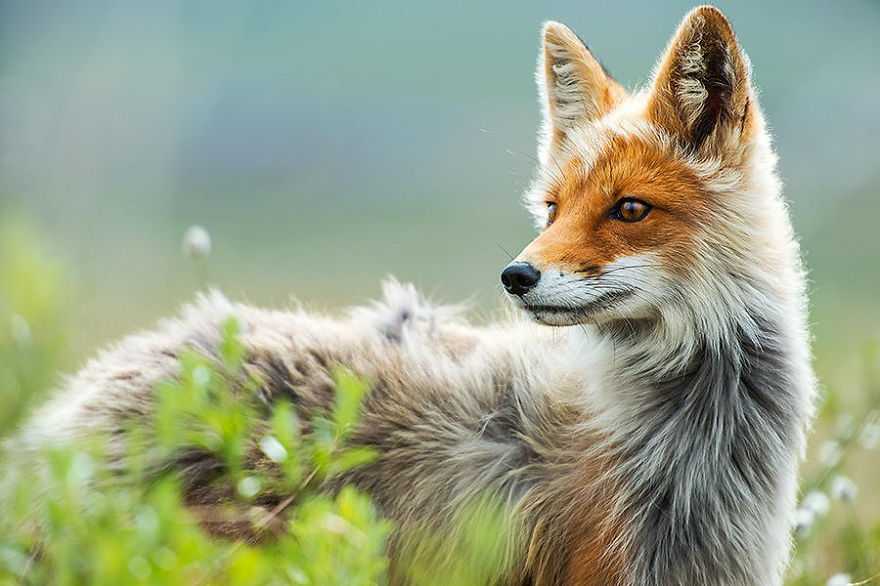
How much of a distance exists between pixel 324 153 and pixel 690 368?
45.1 feet

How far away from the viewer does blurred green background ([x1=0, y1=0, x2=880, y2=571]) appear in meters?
10.7

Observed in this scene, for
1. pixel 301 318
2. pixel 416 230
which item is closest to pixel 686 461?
pixel 301 318

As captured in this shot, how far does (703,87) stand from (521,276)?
44.5 inches

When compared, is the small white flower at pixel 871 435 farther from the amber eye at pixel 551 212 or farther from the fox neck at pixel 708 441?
the amber eye at pixel 551 212

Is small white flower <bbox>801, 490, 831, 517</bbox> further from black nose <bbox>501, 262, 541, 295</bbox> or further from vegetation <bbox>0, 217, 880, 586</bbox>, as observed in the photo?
vegetation <bbox>0, 217, 880, 586</bbox>

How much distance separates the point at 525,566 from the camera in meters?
4.32

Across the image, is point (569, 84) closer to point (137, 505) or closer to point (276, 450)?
point (276, 450)

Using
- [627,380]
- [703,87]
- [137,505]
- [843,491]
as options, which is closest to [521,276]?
[627,380]

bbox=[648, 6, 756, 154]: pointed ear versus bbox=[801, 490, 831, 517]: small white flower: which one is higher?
bbox=[648, 6, 756, 154]: pointed ear

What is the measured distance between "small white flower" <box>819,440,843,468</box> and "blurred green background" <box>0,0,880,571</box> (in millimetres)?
2021

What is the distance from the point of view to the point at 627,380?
448 cm

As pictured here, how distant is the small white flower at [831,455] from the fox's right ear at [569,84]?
7.31 feet

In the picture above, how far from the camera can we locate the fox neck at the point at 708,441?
4.21 meters

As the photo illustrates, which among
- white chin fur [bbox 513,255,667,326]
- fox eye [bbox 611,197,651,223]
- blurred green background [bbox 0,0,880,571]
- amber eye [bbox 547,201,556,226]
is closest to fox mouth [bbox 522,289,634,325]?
white chin fur [bbox 513,255,667,326]
